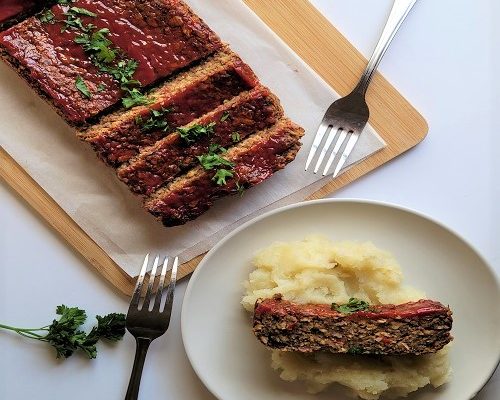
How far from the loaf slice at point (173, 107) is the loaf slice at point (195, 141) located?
6 centimetres

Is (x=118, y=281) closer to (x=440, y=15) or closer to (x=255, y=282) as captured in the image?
(x=255, y=282)

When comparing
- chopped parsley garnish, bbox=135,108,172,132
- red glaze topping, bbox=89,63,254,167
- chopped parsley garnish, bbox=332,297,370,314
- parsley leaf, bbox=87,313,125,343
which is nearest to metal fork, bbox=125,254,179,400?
parsley leaf, bbox=87,313,125,343

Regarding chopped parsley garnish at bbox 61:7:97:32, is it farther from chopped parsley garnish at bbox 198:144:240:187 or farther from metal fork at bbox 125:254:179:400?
metal fork at bbox 125:254:179:400

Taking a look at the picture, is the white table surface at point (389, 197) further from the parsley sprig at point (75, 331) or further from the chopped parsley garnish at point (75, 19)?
the chopped parsley garnish at point (75, 19)

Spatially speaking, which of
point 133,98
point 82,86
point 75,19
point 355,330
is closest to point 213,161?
point 133,98

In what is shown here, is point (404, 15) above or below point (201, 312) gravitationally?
above

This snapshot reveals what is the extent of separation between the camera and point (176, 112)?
14.1 feet

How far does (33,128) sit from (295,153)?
1703mm

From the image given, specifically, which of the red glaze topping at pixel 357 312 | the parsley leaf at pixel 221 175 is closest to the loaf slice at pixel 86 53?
the parsley leaf at pixel 221 175

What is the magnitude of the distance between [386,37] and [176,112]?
4.76ft

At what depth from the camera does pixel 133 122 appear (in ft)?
14.0

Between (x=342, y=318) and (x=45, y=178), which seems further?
(x=45, y=178)

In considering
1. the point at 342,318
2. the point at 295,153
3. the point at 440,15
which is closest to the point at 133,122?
the point at 295,153

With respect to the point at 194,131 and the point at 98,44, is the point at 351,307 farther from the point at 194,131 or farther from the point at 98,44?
the point at 98,44
